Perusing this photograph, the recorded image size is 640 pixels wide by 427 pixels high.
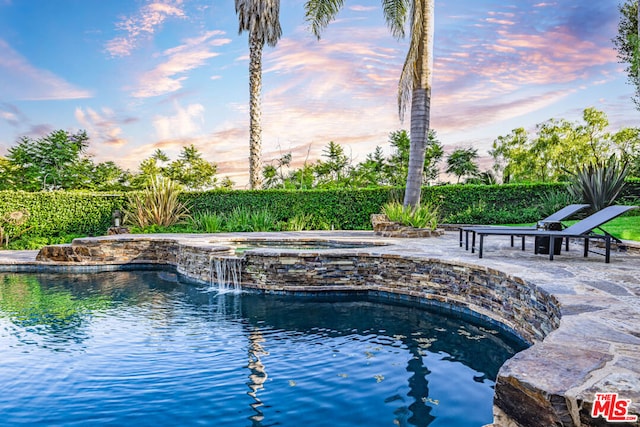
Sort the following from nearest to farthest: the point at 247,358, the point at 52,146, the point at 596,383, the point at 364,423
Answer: the point at 596,383, the point at 364,423, the point at 247,358, the point at 52,146

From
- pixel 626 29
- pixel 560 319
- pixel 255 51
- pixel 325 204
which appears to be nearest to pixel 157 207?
pixel 325 204

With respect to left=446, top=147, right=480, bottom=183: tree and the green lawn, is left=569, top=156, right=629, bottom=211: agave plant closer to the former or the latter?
the green lawn

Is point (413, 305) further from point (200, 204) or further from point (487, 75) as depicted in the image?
point (487, 75)

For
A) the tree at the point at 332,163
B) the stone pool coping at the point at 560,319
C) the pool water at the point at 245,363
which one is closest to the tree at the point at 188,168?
the tree at the point at 332,163

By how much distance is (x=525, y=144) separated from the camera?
33.2 m

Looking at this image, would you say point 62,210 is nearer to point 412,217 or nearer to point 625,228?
point 412,217

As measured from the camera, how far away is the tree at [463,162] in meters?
28.9

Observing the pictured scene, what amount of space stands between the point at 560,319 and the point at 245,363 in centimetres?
275

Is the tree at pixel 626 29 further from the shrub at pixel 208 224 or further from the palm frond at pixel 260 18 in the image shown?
the shrub at pixel 208 224

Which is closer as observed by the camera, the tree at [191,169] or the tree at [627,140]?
the tree at [191,169]

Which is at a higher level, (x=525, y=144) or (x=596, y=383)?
(x=525, y=144)

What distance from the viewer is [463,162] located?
94.7 feet

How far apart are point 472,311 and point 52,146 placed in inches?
934

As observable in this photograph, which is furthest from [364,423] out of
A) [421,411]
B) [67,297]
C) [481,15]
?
[481,15]
